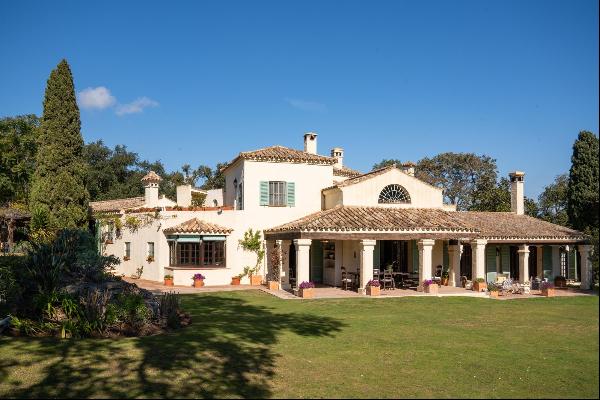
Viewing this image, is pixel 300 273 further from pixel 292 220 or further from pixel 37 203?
pixel 37 203

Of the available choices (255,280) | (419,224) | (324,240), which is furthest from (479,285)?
(255,280)

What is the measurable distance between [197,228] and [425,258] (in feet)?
38.6

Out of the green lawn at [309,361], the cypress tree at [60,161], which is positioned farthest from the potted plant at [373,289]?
the cypress tree at [60,161]

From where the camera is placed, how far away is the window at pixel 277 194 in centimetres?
2802

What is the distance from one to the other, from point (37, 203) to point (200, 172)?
167 ft

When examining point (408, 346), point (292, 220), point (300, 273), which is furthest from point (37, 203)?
point (408, 346)

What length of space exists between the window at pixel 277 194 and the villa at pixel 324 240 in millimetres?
56

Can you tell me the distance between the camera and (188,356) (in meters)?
9.98

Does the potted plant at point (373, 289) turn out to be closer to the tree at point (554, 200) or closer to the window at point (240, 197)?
the window at point (240, 197)

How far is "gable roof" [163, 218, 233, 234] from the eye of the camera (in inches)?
1039

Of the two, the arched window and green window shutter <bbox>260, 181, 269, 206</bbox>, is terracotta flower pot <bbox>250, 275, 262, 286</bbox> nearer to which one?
green window shutter <bbox>260, 181, 269, 206</bbox>

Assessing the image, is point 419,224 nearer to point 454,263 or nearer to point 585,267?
point 454,263

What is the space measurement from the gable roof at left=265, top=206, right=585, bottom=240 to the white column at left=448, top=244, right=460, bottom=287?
4.31 feet

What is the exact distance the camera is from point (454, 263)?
25.6 meters
